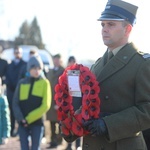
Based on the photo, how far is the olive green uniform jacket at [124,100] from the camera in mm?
3268

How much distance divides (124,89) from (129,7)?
2.26 feet

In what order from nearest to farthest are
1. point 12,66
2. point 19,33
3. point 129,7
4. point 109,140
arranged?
point 109,140 → point 129,7 → point 12,66 → point 19,33

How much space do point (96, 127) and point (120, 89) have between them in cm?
36

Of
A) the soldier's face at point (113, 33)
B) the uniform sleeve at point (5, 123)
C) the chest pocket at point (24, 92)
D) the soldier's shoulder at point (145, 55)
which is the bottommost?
the uniform sleeve at point (5, 123)

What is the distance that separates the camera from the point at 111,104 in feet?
11.2

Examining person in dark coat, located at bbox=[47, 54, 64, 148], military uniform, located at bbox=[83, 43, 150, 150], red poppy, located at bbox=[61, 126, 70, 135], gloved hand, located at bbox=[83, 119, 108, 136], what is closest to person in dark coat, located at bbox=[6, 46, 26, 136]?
person in dark coat, located at bbox=[47, 54, 64, 148]

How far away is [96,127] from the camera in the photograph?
127 inches

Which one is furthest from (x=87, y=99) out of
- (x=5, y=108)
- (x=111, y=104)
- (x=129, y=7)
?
(x=5, y=108)

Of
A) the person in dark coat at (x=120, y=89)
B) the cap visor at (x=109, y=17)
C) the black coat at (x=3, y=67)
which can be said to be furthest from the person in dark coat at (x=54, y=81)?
the cap visor at (x=109, y=17)

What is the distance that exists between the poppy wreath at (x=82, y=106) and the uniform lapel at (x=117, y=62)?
0.10 m

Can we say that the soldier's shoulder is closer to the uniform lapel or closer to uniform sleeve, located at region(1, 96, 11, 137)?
the uniform lapel

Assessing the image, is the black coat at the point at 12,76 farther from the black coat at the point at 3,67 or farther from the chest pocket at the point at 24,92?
the chest pocket at the point at 24,92

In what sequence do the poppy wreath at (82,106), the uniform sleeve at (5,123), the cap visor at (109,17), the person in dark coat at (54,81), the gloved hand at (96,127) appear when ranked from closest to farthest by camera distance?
the gloved hand at (96,127) < the poppy wreath at (82,106) < the cap visor at (109,17) < the uniform sleeve at (5,123) < the person in dark coat at (54,81)

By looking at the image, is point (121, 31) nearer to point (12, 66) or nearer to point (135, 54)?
point (135, 54)
